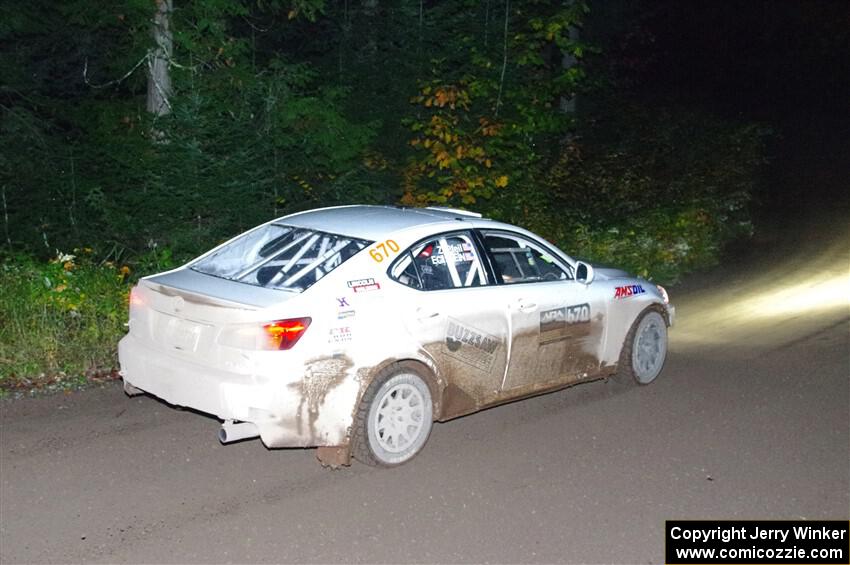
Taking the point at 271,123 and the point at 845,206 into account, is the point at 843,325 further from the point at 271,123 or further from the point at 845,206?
the point at 845,206

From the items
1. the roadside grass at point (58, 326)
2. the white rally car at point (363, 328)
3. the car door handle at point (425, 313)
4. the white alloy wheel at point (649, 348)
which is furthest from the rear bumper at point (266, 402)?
the white alloy wheel at point (649, 348)

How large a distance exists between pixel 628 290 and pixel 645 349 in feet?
2.20

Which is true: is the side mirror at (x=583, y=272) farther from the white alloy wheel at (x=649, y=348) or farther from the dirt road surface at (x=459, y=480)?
the dirt road surface at (x=459, y=480)

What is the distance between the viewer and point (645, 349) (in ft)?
31.7

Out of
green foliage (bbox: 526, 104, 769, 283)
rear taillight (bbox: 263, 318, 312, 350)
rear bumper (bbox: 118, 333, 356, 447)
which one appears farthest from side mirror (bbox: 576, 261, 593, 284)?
green foliage (bbox: 526, 104, 769, 283)

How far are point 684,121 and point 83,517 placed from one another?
2150 centimetres

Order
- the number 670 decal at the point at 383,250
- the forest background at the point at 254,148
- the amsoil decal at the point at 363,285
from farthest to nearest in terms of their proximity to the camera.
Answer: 1. the forest background at the point at 254,148
2. the number 670 decal at the point at 383,250
3. the amsoil decal at the point at 363,285

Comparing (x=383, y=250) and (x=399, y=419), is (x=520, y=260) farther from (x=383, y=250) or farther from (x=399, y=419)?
(x=399, y=419)

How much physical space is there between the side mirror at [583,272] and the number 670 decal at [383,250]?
1.93 metres

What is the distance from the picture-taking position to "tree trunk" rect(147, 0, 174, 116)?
562 inches

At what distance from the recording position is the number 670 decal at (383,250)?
734cm

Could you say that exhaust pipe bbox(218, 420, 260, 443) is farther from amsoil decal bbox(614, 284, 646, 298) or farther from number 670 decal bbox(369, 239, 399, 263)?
amsoil decal bbox(614, 284, 646, 298)

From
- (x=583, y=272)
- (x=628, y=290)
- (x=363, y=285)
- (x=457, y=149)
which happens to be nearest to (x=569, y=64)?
(x=457, y=149)

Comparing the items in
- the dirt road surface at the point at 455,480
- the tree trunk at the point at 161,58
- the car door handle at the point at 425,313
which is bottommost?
the dirt road surface at the point at 455,480
